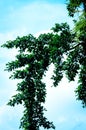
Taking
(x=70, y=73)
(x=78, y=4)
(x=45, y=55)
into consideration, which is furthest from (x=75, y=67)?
(x=78, y=4)

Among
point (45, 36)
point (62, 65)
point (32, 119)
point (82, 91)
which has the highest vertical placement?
point (45, 36)

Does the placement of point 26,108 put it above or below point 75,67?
below

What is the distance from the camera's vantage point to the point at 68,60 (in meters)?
26.4

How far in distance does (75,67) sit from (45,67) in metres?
2.16

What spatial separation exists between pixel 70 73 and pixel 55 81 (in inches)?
48.3

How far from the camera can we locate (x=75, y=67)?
26719 mm

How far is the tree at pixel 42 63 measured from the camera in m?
25.6

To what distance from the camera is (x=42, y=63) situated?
88.3ft

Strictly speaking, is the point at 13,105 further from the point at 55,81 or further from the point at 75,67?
the point at 75,67

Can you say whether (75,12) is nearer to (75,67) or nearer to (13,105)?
(75,67)

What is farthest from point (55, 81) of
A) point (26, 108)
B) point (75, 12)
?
point (75, 12)

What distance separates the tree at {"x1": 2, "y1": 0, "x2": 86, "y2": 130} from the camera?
2558 cm

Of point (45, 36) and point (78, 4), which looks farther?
point (45, 36)

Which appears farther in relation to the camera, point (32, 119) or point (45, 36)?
point (45, 36)
